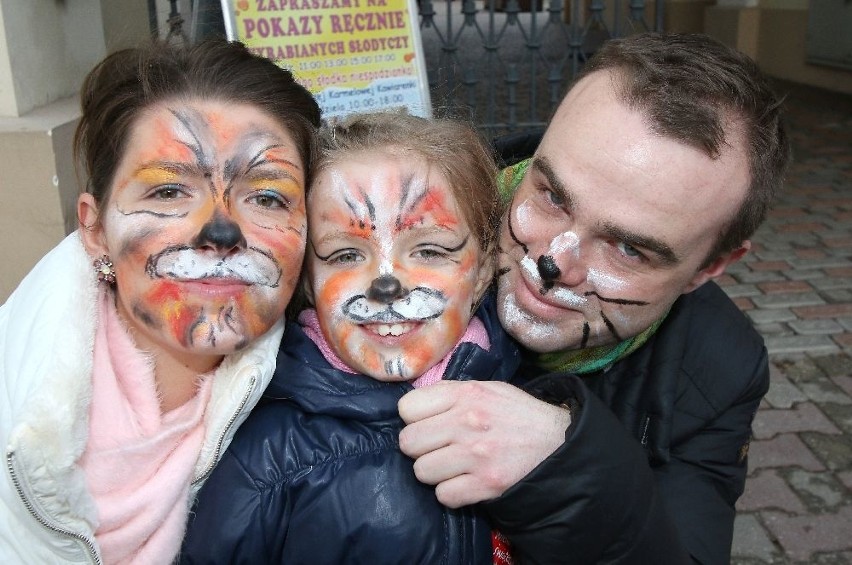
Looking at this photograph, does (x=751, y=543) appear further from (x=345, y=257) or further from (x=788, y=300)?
(x=788, y=300)

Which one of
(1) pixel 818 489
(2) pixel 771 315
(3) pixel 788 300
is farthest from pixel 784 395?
(3) pixel 788 300

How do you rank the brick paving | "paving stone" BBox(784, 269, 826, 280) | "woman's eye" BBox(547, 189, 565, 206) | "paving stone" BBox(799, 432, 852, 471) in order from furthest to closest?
"paving stone" BBox(784, 269, 826, 280), "paving stone" BBox(799, 432, 852, 471), the brick paving, "woman's eye" BBox(547, 189, 565, 206)

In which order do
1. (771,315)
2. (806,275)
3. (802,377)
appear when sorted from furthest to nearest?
1. (806,275)
2. (771,315)
3. (802,377)

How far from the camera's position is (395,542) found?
1.64 m

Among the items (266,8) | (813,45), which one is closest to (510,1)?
(266,8)

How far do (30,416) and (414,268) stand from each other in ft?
2.72

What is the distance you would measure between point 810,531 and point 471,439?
2.21 meters

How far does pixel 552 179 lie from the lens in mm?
2000

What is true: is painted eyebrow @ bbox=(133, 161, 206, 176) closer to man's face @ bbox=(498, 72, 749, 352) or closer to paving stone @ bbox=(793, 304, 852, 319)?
man's face @ bbox=(498, 72, 749, 352)

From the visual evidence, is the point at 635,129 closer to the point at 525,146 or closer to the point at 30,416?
the point at 525,146

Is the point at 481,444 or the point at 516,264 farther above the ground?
the point at 516,264

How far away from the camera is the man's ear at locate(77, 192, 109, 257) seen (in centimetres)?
181

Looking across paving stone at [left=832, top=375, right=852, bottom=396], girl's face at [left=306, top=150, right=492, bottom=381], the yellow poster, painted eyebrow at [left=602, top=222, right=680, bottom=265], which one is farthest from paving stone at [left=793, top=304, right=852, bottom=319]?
girl's face at [left=306, top=150, right=492, bottom=381]

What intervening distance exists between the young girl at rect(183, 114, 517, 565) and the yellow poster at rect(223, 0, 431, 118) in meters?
2.18
